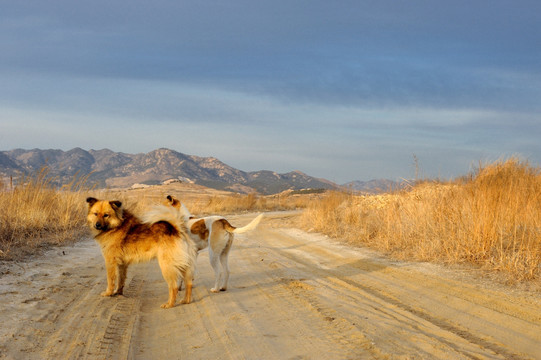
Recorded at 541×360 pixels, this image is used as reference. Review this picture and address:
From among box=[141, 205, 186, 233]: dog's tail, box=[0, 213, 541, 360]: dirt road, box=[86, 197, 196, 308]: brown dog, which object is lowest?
box=[0, 213, 541, 360]: dirt road

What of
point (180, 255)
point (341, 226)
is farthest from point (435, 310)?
point (341, 226)

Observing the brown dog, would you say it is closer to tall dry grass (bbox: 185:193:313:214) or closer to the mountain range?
tall dry grass (bbox: 185:193:313:214)

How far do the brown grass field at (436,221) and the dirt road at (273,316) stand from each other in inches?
36.1

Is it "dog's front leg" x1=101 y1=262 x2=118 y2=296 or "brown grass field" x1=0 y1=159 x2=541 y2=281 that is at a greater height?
"brown grass field" x1=0 y1=159 x2=541 y2=281

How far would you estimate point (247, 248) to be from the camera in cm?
1254

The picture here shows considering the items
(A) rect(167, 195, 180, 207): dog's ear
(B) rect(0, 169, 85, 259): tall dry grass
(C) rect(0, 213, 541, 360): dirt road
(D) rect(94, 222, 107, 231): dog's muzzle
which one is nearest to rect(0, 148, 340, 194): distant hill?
(B) rect(0, 169, 85, 259): tall dry grass

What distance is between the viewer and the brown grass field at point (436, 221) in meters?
8.32

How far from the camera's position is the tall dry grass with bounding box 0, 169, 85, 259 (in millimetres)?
9430

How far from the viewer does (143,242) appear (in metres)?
6.51

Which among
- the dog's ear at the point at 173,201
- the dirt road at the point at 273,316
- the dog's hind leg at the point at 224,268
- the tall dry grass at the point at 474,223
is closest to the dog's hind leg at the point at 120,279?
the dirt road at the point at 273,316

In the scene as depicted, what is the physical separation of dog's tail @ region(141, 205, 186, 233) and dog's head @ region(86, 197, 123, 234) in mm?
482

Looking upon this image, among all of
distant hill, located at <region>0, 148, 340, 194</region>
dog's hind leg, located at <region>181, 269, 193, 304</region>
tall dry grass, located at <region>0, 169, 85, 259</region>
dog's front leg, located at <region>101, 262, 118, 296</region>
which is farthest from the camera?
distant hill, located at <region>0, 148, 340, 194</region>

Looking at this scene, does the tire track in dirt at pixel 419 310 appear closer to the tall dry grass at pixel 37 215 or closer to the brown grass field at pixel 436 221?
the brown grass field at pixel 436 221

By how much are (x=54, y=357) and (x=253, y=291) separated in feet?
11.2
